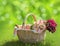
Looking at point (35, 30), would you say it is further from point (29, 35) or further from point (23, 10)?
point (23, 10)

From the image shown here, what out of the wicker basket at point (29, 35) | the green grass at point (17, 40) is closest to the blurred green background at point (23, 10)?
the green grass at point (17, 40)

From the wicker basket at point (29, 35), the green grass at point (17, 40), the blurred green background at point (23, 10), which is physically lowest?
the green grass at point (17, 40)

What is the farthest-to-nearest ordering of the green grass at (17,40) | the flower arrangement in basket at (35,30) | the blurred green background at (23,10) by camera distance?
1. the blurred green background at (23,10)
2. the green grass at (17,40)
3. the flower arrangement in basket at (35,30)

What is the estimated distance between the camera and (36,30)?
1967mm

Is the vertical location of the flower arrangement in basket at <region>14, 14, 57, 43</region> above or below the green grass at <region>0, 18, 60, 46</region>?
above

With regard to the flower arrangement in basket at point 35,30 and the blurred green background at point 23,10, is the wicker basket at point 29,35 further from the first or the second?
the blurred green background at point 23,10

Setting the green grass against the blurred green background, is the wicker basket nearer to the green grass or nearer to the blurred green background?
the green grass

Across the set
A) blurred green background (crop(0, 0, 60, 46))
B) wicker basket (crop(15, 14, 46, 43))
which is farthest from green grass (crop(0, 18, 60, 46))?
blurred green background (crop(0, 0, 60, 46))

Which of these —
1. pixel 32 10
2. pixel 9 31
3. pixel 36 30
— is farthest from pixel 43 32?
pixel 32 10

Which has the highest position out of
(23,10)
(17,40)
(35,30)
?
(23,10)

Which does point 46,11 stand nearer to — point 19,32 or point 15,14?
point 15,14

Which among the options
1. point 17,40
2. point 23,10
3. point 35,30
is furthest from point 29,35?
point 23,10

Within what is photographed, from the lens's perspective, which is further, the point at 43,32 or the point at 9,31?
the point at 9,31

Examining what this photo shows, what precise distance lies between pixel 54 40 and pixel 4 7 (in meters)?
0.91
